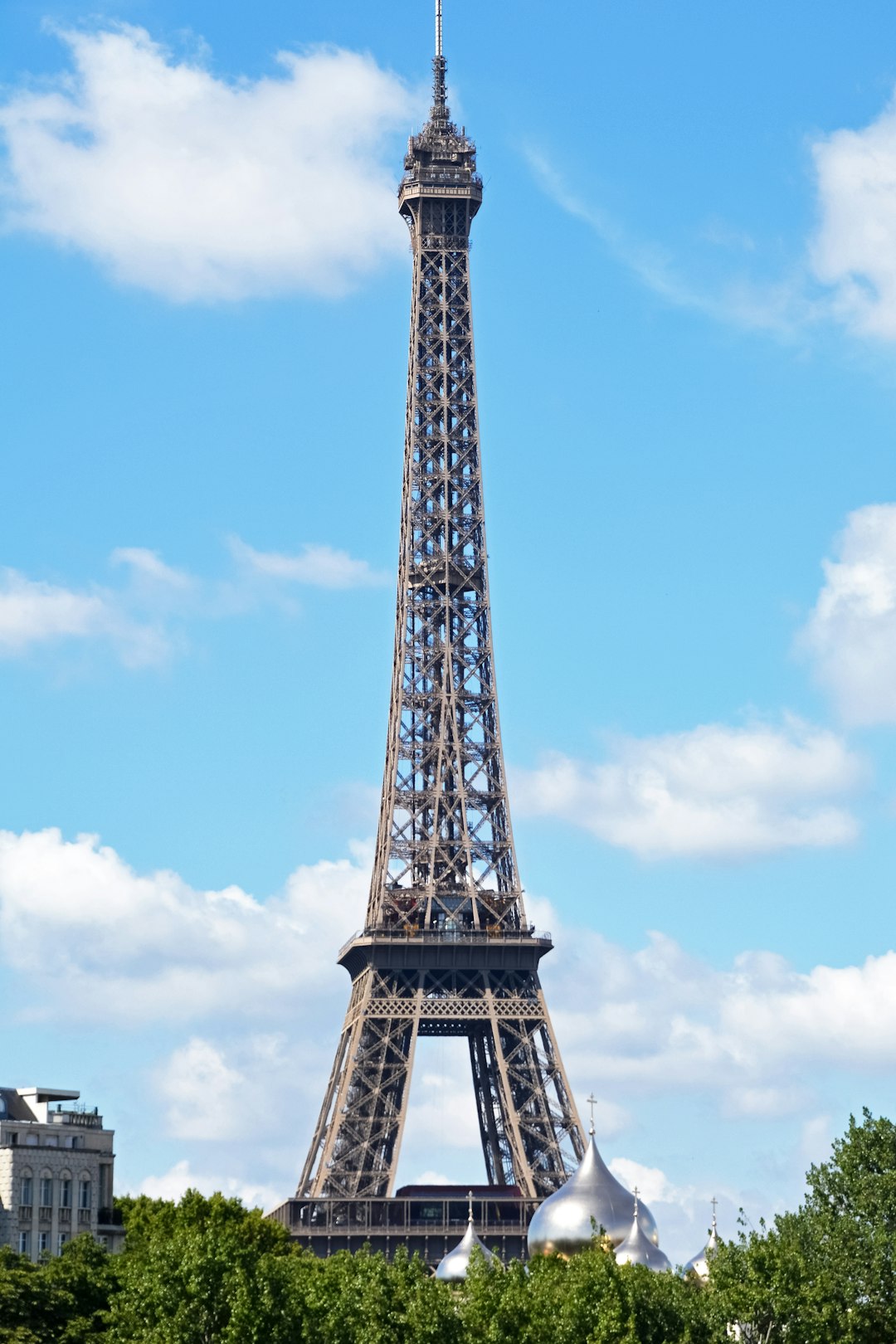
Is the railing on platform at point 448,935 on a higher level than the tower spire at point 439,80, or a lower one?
lower

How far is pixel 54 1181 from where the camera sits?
498 ft

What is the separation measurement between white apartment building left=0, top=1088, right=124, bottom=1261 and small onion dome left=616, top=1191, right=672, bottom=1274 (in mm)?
27116

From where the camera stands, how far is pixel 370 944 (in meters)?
168

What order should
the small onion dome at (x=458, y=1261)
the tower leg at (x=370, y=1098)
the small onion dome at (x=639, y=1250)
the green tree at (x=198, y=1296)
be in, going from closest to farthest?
the green tree at (x=198, y=1296), the small onion dome at (x=639, y=1250), the small onion dome at (x=458, y=1261), the tower leg at (x=370, y=1098)

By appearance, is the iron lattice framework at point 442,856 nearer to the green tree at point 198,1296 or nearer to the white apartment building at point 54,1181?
the white apartment building at point 54,1181

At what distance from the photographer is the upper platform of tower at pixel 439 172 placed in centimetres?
18175

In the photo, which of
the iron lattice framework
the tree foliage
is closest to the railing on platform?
the iron lattice framework

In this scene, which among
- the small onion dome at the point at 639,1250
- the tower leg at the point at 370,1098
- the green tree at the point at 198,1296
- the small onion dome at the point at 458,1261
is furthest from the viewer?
the tower leg at the point at 370,1098

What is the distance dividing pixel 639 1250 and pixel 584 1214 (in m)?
3.14

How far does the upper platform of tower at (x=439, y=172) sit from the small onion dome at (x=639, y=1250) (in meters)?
68.5

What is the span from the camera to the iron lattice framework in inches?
6471

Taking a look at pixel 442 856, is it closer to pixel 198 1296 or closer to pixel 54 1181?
pixel 54 1181

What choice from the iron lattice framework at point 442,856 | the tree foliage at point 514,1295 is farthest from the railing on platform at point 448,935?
the tree foliage at point 514,1295

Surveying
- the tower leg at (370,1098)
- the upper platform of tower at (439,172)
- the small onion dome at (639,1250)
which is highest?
the upper platform of tower at (439,172)
